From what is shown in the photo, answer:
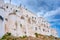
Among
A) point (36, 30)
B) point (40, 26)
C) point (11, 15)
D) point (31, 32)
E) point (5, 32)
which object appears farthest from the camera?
point (40, 26)

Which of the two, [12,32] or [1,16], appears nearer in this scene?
[1,16]

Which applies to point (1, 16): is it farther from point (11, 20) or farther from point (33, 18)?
point (33, 18)

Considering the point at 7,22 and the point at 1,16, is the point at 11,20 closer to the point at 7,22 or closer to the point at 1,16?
the point at 7,22

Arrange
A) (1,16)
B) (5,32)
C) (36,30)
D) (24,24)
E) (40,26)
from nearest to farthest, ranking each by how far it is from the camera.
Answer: (1,16), (5,32), (24,24), (36,30), (40,26)

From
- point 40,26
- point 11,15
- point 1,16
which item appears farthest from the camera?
point 40,26

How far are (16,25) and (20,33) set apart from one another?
2.30 m

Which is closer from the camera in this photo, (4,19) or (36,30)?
(4,19)

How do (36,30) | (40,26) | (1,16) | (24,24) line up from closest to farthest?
(1,16)
(24,24)
(36,30)
(40,26)

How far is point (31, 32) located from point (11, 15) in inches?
424

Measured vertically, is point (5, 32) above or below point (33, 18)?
below

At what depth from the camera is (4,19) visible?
3303 cm

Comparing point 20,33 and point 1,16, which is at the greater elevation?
point 1,16

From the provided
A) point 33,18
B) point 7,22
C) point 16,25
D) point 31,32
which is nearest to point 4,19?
point 7,22

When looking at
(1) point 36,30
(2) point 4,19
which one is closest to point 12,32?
(2) point 4,19
